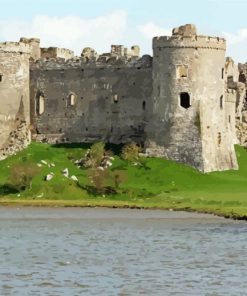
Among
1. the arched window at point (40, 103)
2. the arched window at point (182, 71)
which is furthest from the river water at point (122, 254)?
the arched window at point (40, 103)

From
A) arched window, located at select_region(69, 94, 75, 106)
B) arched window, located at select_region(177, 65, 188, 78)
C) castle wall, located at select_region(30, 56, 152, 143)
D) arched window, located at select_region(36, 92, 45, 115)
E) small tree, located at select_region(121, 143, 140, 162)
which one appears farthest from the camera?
arched window, located at select_region(36, 92, 45, 115)

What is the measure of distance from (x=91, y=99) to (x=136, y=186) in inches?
396

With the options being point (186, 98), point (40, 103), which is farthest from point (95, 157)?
point (40, 103)

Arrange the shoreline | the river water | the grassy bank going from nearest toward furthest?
1. the river water
2. the shoreline
3. the grassy bank

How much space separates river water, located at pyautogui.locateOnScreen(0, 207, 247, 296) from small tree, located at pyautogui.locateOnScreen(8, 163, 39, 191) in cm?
849

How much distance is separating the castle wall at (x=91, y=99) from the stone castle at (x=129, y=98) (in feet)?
0.20

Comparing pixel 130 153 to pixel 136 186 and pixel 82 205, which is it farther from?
pixel 82 205

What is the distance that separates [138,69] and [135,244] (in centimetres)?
3148

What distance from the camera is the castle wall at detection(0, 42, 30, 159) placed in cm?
7550

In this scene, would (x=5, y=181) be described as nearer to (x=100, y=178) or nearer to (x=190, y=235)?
(x=100, y=178)

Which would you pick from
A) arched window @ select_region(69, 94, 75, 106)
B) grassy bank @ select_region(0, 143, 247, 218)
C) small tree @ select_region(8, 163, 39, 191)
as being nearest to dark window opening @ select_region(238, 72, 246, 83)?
grassy bank @ select_region(0, 143, 247, 218)

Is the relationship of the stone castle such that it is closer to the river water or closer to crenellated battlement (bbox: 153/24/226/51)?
crenellated battlement (bbox: 153/24/226/51)

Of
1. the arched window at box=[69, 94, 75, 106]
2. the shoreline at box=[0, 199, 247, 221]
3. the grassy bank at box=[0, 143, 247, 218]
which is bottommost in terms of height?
the shoreline at box=[0, 199, 247, 221]

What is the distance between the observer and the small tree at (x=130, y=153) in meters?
70.8
